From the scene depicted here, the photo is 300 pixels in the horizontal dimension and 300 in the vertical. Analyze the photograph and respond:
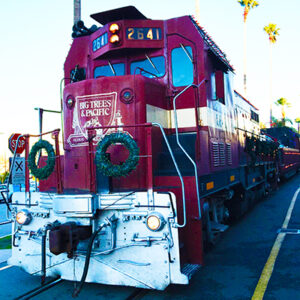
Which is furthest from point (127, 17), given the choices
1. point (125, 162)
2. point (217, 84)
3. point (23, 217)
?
point (23, 217)

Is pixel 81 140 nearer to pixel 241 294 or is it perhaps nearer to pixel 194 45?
pixel 194 45

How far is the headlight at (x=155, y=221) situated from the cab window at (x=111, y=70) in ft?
8.40

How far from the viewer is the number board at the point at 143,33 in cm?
495

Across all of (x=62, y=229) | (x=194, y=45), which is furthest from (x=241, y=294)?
(x=194, y=45)

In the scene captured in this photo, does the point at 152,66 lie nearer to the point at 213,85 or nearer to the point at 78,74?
the point at 213,85

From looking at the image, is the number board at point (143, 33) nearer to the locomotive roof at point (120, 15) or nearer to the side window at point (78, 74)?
the locomotive roof at point (120, 15)

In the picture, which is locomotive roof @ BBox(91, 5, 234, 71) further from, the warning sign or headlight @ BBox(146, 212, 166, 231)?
the warning sign

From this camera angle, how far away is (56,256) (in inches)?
162

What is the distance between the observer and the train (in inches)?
149

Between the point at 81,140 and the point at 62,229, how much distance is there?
1369mm

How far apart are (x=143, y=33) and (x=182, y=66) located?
0.78 meters

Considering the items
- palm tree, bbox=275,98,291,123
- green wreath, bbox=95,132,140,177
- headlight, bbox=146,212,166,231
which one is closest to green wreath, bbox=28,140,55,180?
green wreath, bbox=95,132,140,177

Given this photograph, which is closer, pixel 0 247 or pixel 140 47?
pixel 140 47

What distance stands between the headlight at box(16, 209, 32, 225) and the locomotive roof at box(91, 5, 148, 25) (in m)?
3.16
